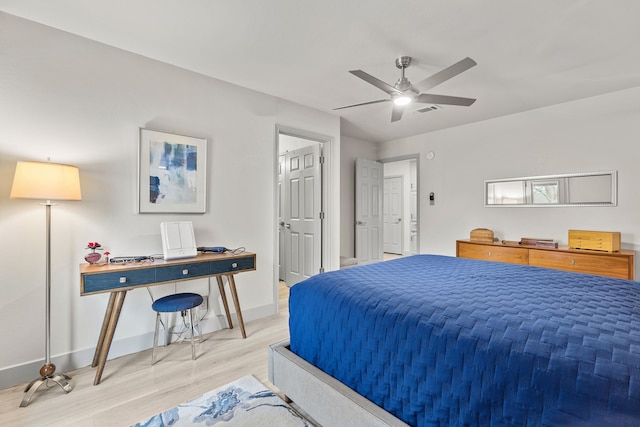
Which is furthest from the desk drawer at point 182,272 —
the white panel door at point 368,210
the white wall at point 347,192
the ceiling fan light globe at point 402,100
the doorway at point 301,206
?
the white panel door at point 368,210

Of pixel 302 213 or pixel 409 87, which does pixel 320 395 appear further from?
pixel 302 213

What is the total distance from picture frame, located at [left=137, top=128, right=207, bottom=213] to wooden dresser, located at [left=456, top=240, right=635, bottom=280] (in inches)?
143

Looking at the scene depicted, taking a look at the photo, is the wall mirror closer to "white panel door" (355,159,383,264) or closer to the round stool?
"white panel door" (355,159,383,264)

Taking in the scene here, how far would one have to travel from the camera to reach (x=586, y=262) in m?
3.12

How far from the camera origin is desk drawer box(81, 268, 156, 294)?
6.37ft

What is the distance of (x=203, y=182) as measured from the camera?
9.34ft

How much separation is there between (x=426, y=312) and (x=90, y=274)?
214cm

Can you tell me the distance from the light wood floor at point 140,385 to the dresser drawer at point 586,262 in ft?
10.6

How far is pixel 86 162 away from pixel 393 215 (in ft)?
21.6

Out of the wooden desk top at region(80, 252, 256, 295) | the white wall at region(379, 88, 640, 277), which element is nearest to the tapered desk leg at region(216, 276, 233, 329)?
the wooden desk top at region(80, 252, 256, 295)

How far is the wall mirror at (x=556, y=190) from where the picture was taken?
333 cm

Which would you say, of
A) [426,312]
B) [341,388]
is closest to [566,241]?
[426,312]

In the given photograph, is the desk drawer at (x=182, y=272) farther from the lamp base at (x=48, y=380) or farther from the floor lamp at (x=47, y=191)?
the lamp base at (x=48, y=380)

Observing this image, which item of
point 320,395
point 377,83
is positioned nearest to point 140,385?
point 320,395
